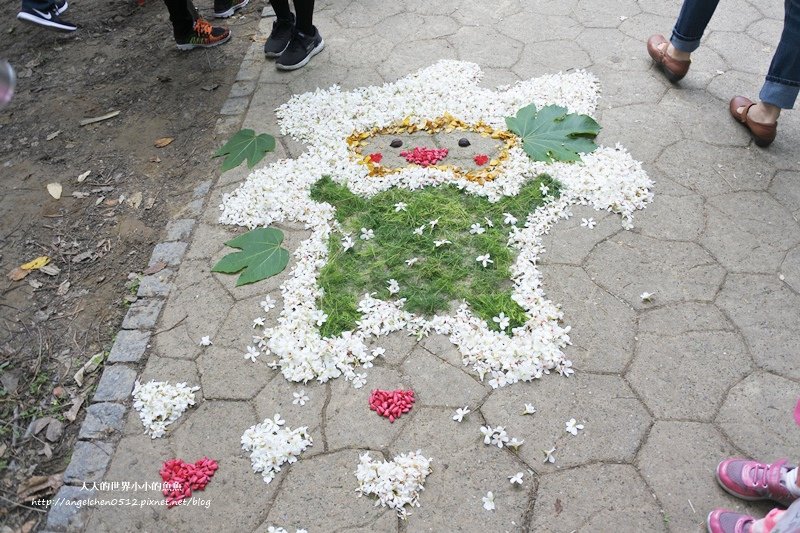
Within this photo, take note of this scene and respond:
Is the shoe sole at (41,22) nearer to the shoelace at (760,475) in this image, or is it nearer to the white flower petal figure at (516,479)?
the white flower petal figure at (516,479)

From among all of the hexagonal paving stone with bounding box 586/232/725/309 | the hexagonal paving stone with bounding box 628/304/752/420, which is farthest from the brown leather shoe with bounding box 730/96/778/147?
the hexagonal paving stone with bounding box 628/304/752/420

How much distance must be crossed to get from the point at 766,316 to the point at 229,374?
7.64ft

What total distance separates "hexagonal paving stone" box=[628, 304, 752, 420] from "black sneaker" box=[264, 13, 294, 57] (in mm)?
3260

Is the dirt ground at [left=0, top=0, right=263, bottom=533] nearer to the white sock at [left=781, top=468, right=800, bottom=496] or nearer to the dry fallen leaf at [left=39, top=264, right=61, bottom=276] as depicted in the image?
the dry fallen leaf at [left=39, top=264, right=61, bottom=276]

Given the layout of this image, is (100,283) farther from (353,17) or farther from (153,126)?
(353,17)

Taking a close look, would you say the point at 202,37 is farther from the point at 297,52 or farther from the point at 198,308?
the point at 198,308

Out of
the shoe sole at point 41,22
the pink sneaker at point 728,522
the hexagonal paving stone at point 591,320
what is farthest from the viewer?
the shoe sole at point 41,22

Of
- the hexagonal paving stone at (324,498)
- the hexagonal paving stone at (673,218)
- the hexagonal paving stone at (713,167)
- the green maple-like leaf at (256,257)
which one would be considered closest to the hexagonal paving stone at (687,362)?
the hexagonal paving stone at (673,218)

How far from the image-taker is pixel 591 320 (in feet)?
8.57

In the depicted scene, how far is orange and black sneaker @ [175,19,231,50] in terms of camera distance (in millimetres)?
4566

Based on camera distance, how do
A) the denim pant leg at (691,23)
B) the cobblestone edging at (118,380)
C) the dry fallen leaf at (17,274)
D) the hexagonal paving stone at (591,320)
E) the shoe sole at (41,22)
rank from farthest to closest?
the shoe sole at (41,22) → the denim pant leg at (691,23) → the dry fallen leaf at (17,274) → the hexagonal paving stone at (591,320) → the cobblestone edging at (118,380)

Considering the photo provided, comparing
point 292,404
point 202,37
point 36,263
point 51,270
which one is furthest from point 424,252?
point 202,37

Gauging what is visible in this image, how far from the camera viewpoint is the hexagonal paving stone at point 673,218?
2.96 meters

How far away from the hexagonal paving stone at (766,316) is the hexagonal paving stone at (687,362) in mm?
64
